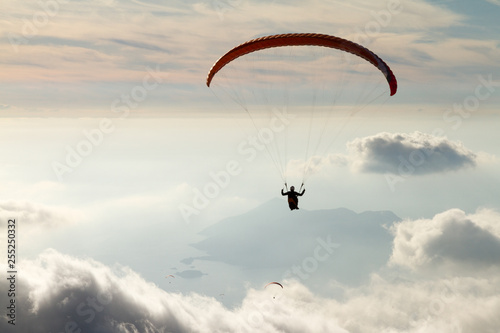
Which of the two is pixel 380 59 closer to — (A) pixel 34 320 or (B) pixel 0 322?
(B) pixel 0 322

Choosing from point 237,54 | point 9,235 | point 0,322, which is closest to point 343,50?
point 237,54

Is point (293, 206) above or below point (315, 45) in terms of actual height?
below

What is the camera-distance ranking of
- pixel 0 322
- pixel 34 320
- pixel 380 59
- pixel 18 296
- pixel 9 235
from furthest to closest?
1. pixel 18 296
2. pixel 34 320
3. pixel 0 322
4. pixel 9 235
5. pixel 380 59

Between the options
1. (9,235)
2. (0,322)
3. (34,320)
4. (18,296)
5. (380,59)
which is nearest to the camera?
(380,59)

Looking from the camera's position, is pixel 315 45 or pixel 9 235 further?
pixel 9 235

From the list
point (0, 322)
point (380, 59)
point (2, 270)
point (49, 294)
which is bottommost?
point (380, 59)

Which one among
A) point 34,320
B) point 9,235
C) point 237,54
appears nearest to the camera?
point 237,54

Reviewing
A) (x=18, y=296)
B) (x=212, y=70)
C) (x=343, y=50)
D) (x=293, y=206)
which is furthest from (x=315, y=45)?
(x=18, y=296)

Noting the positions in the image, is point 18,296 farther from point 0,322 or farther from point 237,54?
point 237,54

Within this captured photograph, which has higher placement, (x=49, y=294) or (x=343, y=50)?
(x=49, y=294)
